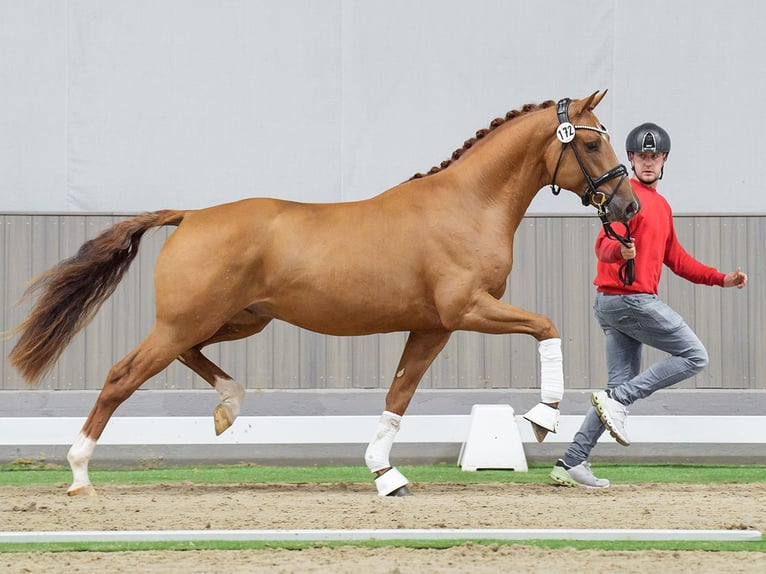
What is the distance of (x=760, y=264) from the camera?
9695 millimetres

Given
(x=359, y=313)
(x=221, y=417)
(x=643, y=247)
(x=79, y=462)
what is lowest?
(x=79, y=462)

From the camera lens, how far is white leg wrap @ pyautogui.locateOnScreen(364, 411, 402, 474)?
21.5ft

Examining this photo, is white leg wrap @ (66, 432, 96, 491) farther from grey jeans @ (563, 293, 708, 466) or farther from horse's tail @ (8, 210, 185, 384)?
grey jeans @ (563, 293, 708, 466)

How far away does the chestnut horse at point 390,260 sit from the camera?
636 centimetres

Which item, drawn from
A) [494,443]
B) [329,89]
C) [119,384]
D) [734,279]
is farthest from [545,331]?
[329,89]

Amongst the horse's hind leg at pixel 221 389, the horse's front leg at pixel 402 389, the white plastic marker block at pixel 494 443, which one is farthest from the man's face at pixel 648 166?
the horse's hind leg at pixel 221 389

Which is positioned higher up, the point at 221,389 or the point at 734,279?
the point at 734,279

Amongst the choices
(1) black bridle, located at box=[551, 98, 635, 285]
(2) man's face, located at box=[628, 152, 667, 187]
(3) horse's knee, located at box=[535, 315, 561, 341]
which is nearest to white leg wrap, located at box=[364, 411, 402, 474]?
(3) horse's knee, located at box=[535, 315, 561, 341]

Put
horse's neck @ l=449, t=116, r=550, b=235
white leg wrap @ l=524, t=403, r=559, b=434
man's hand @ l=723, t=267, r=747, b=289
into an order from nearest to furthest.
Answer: white leg wrap @ l=524, t=403, r=559, b=434 → horse's neck @ l=449, t=116, r=550, b=235 → man's hand @ l=723, t=267, r=747, b=289

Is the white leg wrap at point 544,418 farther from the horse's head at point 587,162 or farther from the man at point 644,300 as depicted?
the horse's head at point 587,162

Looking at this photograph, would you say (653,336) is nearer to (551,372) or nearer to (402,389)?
(551,372)

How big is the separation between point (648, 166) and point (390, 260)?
1.64 metres

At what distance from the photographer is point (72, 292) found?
22.8 ft

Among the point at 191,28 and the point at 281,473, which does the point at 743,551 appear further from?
the point at 191,28
